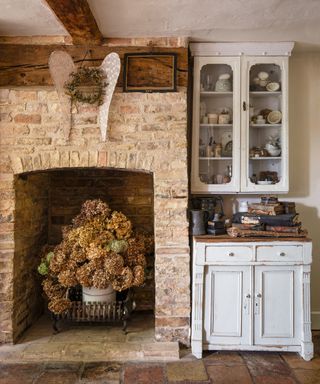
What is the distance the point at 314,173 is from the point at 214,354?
6.31ft

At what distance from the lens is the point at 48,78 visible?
2.79 metres

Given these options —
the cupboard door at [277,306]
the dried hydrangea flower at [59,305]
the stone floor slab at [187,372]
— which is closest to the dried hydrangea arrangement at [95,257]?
the dried hydrangea flower at [59,305]

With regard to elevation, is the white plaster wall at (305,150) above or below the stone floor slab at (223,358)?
above

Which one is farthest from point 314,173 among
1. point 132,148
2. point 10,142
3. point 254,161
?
point 10,142

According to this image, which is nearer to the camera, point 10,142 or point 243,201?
point 10,142

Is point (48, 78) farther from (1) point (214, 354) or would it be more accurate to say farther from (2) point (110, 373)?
(1) point (214, 354)

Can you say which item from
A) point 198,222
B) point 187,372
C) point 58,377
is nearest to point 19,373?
point 58,377

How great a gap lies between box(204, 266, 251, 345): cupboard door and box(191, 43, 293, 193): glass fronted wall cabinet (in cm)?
74

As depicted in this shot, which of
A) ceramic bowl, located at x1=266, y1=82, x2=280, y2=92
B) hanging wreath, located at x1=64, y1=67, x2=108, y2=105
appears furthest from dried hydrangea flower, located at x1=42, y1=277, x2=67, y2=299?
ceramic bowl, located at x1=266, y1=82, x2=280, y2=92

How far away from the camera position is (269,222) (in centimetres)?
279

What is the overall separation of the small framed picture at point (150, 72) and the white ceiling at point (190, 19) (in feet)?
0.60

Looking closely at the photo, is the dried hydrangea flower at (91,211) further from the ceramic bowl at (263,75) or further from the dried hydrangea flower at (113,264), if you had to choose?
the ceramic bowl at (263,75)

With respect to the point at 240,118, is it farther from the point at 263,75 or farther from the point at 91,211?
the point at 91,211

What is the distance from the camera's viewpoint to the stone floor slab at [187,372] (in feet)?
7.80
